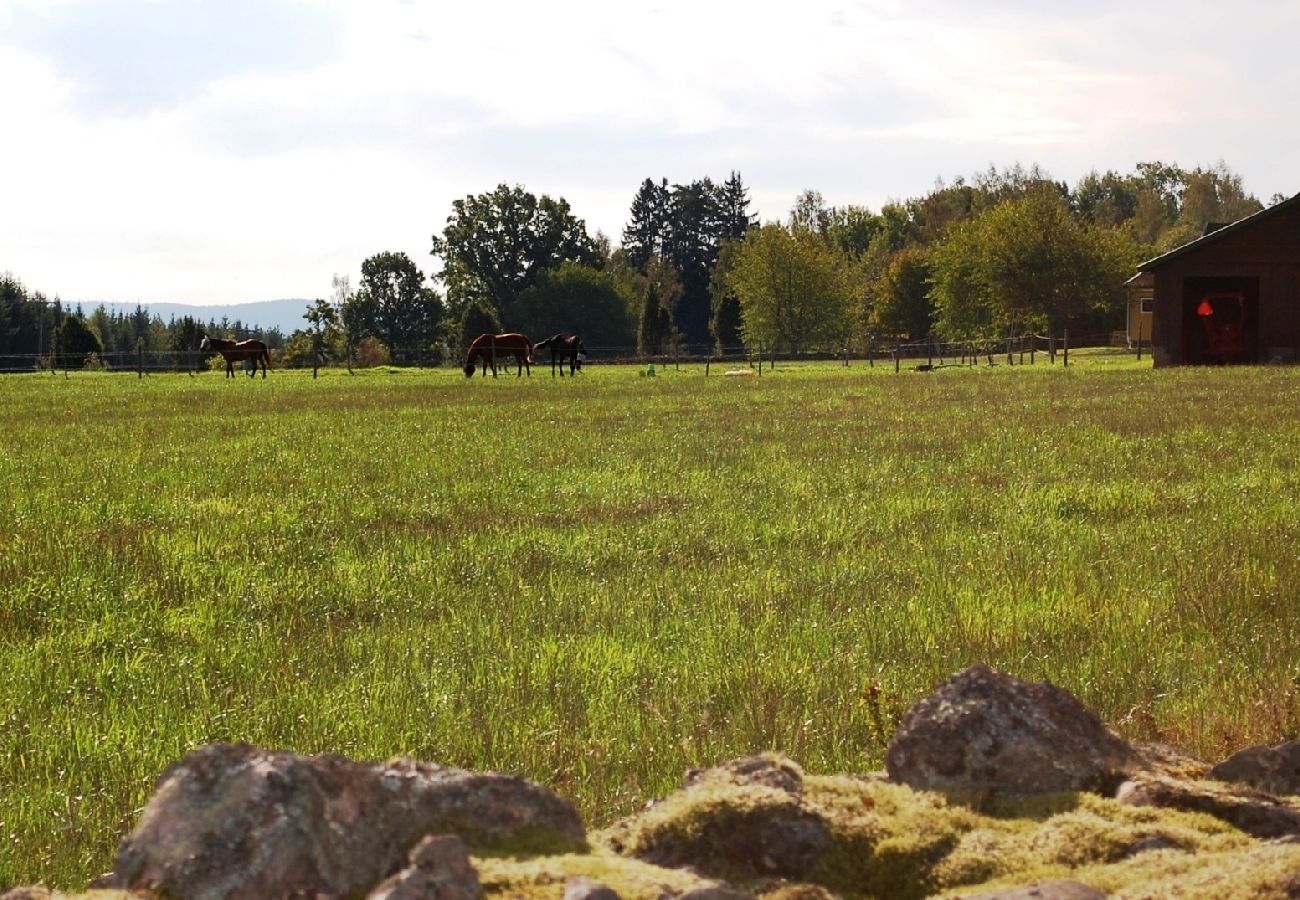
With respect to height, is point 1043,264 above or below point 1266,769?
above

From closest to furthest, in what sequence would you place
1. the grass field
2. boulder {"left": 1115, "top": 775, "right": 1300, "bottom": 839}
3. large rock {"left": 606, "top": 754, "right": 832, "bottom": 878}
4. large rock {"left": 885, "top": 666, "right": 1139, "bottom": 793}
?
large rock {"left": 606, "top": 754, "right": 832, "bottom": 878} < boulder {"left": 1115, "top": 775, "right": 1300, "bottom": 839} < large rock {"left": 885, "top": 666, "right": 1139, "bottom": 793} < the grass field

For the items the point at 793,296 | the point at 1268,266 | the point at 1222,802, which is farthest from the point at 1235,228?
the point at 793,296

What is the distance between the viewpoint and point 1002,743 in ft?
9.73

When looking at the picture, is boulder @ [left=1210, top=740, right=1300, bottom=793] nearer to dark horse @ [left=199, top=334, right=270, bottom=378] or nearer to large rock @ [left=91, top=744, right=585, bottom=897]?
large rock @ [left=91, top=744, right=585, bottom=897]

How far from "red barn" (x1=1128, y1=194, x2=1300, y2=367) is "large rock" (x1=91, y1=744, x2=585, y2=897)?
5558 centimetres

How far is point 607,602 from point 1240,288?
54.4 metres

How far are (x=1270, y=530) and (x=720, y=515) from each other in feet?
16.0

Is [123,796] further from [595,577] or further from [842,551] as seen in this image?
[842,551]

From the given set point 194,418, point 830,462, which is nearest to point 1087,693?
point 830,462

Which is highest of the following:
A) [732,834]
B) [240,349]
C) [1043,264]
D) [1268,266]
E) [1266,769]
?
[1043,264]

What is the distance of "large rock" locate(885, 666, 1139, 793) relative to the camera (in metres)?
2.95

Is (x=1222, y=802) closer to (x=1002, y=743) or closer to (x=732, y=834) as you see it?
(x=1002, y=743)

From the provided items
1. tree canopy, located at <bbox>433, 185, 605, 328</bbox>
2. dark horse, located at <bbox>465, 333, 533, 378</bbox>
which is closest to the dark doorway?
dark horse, located at <bbox>465, 333, 533, 378</bbox>

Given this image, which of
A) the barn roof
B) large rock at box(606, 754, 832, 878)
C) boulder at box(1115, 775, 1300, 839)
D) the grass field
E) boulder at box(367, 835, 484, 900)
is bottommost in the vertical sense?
the grass field
